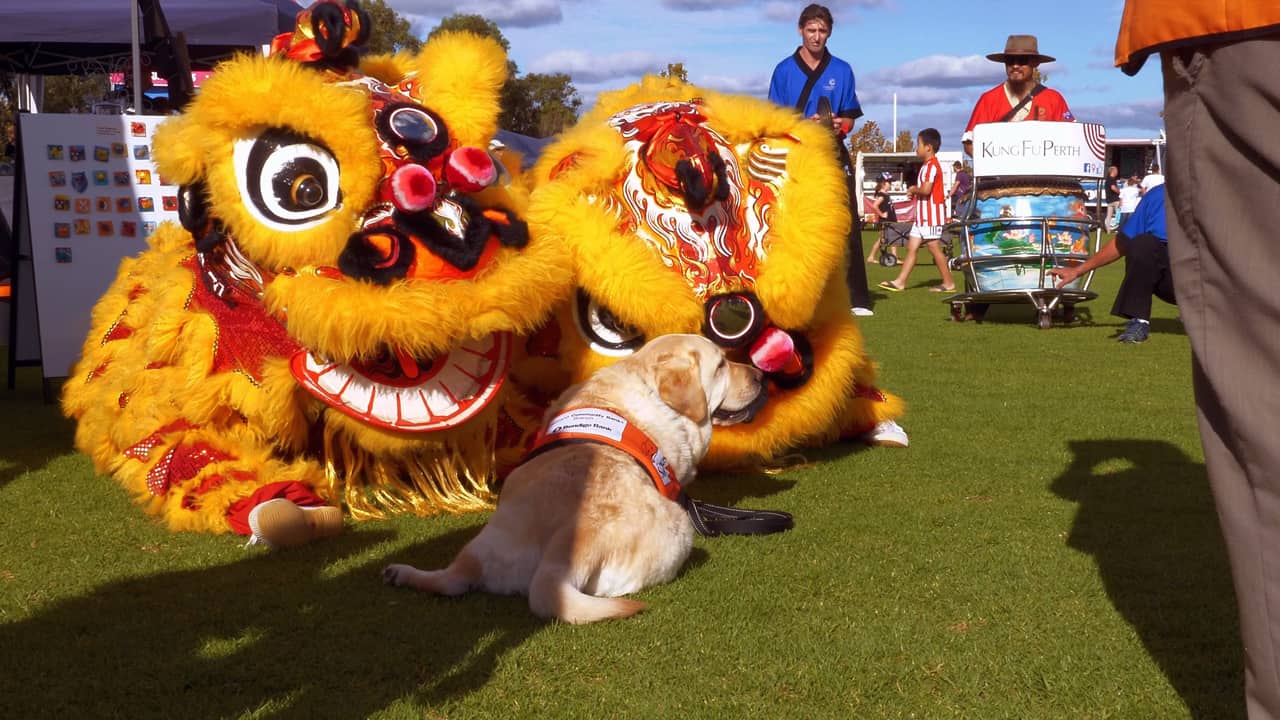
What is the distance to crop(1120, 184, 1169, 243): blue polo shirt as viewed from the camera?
853 centimetres

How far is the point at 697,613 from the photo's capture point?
3.11 metres

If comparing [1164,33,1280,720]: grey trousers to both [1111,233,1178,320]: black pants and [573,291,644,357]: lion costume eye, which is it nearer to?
[573,291,644,357]: lion costume eye

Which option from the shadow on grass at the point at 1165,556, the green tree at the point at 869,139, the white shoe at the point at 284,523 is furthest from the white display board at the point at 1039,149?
the green tree at the point at 869,139

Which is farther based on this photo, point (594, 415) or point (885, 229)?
point (885, 229)

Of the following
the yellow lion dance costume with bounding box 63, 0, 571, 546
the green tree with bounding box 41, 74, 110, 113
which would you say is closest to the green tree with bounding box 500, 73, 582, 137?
the green tree with bounding box 41, 74, 110, 113

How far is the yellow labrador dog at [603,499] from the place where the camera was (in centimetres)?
304

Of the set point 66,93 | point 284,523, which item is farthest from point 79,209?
point 66,93

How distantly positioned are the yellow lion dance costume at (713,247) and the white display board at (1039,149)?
483 centimetres

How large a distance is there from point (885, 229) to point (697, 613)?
18582mm

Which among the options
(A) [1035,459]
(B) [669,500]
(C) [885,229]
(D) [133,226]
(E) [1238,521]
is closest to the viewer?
(E) [1238,521]

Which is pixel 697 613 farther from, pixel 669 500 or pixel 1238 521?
pixel 1238 521

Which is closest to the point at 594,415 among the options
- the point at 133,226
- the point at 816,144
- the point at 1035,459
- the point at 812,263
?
the point at 812,263

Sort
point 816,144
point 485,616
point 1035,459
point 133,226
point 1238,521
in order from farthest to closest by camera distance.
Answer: point 133,226 → point 1035,459 → point 816,144 → point 485,616 → point 1238,521

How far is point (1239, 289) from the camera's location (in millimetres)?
2037
